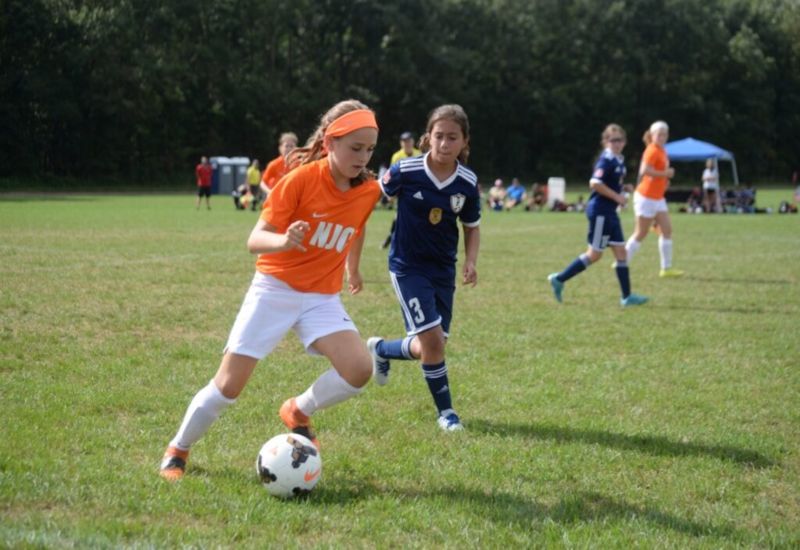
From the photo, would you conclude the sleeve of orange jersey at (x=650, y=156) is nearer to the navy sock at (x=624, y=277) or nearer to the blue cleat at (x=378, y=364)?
the navy sock at (x=624, y=277)

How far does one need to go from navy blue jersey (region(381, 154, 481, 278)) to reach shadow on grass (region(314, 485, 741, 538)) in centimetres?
184

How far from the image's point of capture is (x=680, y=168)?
64875 millimetres

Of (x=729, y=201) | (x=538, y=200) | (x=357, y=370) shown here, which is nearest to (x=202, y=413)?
(x=357, y=370)

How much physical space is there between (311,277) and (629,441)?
2.18 m

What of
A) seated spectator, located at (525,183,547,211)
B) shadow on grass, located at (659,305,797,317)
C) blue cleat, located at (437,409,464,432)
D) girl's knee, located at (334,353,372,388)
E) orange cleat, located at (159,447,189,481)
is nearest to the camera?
orange cleat, located at (159,447,189,481)

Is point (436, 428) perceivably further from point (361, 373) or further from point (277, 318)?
point (277, 318)

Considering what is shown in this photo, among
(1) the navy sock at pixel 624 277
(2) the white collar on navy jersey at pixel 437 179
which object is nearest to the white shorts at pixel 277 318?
(2) the white collar on navy jersey at pixel 437 179

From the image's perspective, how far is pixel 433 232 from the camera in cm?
610

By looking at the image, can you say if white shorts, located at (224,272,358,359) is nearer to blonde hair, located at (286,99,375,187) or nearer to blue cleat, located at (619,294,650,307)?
blonde hair, located at (286,99,375,187)

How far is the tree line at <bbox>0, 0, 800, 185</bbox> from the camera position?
44906mm

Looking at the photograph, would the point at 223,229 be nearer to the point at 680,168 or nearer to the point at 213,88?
the point at 213,88

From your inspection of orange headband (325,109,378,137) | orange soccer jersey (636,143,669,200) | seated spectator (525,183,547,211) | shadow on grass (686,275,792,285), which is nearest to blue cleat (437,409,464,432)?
orange headband (325,109,378,137)

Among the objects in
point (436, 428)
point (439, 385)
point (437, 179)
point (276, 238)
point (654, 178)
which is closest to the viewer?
point (276, 238)

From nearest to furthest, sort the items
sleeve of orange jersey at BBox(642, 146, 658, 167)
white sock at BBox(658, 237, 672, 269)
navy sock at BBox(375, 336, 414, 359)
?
navy sock at BBox(375, 336, 414, 359) < sleeve of orange jersey at BBox(642, 146, 658, 167) < white sock at BBox(658, 237, 672, 269)
